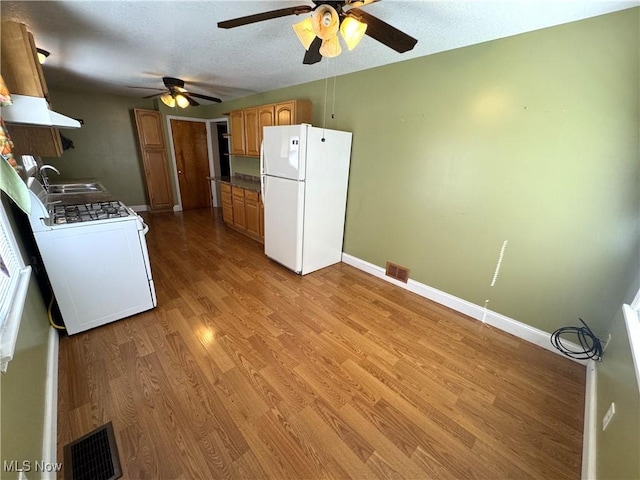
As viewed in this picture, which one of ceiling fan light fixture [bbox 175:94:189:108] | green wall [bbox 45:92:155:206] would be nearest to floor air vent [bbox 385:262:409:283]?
ceiling fan light fixture [bbox 175:94:189:108]

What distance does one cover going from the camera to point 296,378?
1698mm

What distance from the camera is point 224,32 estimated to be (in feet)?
6.57

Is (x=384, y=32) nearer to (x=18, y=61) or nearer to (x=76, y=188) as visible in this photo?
(x=18, y=61)

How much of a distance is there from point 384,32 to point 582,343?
255 centimetres

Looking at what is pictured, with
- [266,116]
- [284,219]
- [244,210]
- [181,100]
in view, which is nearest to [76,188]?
[181,100]

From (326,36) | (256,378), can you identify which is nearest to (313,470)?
(256,378)

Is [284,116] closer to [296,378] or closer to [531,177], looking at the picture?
[531,177]

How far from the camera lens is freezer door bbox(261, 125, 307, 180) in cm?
261

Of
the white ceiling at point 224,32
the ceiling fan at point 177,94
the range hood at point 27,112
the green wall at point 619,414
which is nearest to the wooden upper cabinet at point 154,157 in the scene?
the white ceiling at point 224,32

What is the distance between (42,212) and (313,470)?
224 centimetres

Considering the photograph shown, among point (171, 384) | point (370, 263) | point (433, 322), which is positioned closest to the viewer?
point (171, 384)

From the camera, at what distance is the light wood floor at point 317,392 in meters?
1.27

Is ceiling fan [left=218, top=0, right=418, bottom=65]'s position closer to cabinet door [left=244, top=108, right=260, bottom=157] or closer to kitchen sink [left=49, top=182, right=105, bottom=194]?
cabinet door [left=244, top=108, right=260, bottom=157]

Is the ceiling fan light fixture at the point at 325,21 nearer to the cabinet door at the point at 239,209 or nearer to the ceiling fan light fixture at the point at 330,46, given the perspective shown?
the ceiling fan light fixture at the point at 330,46
